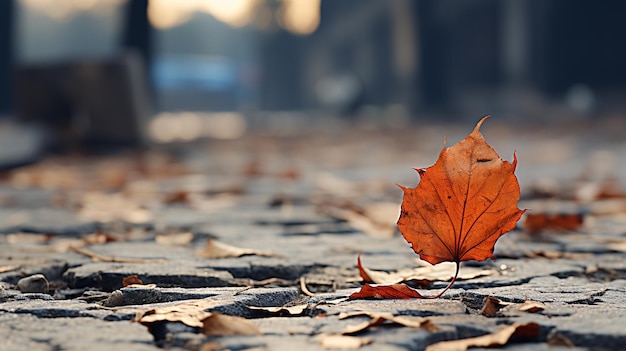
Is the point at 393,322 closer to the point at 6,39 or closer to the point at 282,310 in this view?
the point at 282,310

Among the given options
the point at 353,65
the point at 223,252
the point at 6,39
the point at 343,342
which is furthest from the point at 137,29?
the point at 353,65

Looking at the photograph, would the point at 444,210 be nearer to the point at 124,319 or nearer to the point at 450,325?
the point at 450,325

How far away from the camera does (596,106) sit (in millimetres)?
12422

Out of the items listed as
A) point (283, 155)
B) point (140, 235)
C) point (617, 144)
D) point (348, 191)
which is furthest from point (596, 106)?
point (140, 235)

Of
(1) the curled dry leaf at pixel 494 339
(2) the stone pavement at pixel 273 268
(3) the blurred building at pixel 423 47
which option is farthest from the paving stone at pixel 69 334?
(3) the blurred building at pixel 423 47

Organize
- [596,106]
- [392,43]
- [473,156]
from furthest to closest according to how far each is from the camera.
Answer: [392,43], [596,106], [473,156]

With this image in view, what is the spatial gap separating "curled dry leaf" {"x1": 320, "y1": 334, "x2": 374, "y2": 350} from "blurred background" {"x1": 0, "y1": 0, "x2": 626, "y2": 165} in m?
4.63

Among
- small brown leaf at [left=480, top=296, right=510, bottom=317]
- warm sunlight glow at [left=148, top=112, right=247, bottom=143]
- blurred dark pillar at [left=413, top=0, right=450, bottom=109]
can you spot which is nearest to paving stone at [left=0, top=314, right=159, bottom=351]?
small brown leaf at [left=480, top=296, right=510, bottom=317]

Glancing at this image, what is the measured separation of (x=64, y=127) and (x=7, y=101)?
5.25 metres

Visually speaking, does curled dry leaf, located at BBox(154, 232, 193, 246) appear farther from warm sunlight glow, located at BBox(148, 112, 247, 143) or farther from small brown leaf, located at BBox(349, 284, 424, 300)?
warm sunlight glow, located at BBox(148, 112, 247, 143)

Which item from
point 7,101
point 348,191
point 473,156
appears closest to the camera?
point 473,156

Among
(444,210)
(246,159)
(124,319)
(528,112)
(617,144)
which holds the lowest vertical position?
(124,319)

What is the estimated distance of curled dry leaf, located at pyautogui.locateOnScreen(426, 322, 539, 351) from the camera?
1.11m

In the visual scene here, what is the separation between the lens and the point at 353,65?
Result: 26.2 m
